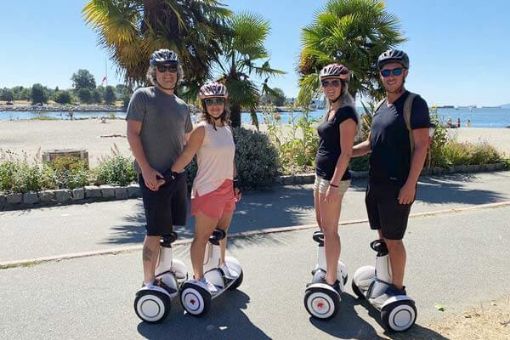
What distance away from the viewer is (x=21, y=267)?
4512 millimetres

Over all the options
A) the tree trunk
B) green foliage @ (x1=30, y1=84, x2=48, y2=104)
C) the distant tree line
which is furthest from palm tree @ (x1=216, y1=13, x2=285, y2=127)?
green foliage @ (x1=30, y1=84, x2=48, y2=104)

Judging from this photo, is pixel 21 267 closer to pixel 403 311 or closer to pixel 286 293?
pixel 286 293

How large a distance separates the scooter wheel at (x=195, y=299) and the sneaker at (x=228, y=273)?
0.40 metres

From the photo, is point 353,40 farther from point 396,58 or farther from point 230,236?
point 396,58

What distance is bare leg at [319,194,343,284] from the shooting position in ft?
11.3

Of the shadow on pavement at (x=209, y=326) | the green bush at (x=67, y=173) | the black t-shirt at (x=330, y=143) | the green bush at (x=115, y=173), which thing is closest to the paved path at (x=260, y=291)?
the shadow on pavement at (x=209, y=326)

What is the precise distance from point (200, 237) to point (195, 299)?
1.54ft

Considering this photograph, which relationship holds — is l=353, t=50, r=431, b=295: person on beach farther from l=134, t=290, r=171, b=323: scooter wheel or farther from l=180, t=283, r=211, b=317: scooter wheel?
l=134, t=290, r=171, b=323: scooter wheel

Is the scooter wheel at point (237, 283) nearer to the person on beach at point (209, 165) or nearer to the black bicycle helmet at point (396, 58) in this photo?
the person on beach at point (209, 165)

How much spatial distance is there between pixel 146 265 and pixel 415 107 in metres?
2.25

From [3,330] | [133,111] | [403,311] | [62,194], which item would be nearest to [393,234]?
[403,311]

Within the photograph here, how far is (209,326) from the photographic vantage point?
3367mm

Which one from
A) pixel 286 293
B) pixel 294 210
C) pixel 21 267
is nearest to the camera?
pixel 286 293

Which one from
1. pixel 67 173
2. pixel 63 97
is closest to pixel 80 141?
pixel 67 173
